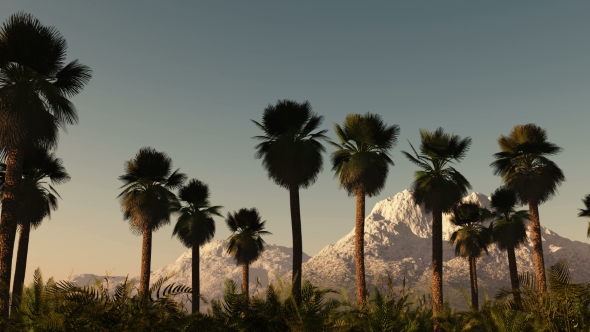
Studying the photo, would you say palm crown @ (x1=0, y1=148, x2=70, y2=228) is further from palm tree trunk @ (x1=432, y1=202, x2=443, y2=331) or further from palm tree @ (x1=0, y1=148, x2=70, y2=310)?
palm tree trunk @ (x1=432, y1=202, x2=443, y2=331)

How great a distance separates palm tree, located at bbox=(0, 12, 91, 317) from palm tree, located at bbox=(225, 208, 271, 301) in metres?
→ 27.2

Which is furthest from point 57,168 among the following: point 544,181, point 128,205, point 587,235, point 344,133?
point 587,235

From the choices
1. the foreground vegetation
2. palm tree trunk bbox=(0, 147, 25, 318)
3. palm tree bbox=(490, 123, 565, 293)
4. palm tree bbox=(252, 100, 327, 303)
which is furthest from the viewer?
palm tree bbox=(490, 123, 565, 293)

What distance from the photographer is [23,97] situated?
2048 cm

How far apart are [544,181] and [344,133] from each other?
14.8 m

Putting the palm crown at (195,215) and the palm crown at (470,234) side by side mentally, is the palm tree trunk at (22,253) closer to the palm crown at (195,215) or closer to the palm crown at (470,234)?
the palm crown at (195,215)

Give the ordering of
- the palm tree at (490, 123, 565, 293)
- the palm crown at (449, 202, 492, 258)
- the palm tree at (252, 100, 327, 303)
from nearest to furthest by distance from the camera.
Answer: the palm tree at (252, 100, 327, 303) → the palm tree at (490, 123, 565, 293) → the palm crown at (449, 202, 492, 258)

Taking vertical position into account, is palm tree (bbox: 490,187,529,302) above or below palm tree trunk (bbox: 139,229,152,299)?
above

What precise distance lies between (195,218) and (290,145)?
1288cm

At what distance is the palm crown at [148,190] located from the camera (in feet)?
104

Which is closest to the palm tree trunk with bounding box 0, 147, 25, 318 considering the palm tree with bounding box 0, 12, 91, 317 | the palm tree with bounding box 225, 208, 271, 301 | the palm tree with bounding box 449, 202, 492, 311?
the palm tree with bounding box 0, 12, 91, 317

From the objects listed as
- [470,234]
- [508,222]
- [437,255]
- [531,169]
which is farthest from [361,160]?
[470,234]

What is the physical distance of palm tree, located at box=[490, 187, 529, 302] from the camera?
40656 millimetres

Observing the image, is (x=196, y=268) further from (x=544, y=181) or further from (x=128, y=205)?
(x=544, y=181)
